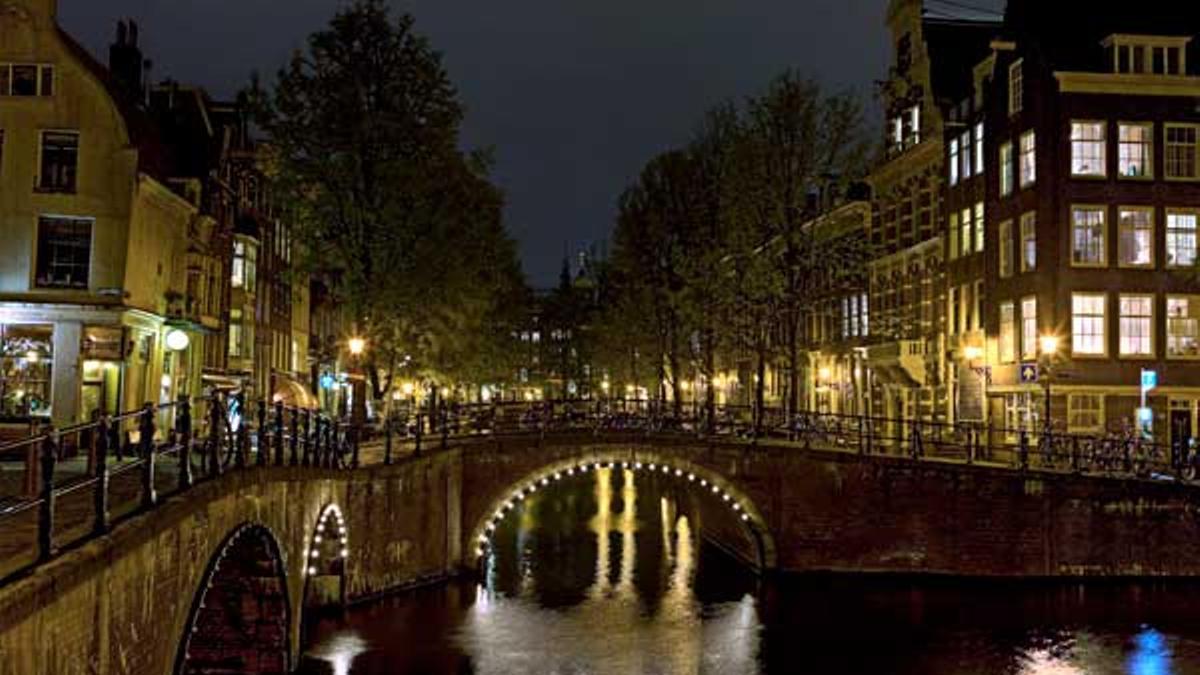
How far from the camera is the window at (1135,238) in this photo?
41.4 meters

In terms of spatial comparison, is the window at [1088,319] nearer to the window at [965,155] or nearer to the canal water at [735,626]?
the window at [965,155]

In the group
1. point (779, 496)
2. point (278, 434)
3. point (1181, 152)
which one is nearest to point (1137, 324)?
point (1181, 152)

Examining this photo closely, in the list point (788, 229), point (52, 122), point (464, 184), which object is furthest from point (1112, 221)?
point (52, 122)

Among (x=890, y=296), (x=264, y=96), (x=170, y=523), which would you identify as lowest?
(x=170, y=523)

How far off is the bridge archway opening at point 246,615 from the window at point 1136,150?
2998cm

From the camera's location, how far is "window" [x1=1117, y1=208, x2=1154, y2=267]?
136 ft

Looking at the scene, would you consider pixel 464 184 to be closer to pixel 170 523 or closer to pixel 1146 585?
pixel 1146 585

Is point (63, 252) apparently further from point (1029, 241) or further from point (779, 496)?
point (1029, 241)

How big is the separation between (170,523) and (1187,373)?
3538 cm

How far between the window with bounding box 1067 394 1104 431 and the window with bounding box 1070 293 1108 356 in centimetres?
148

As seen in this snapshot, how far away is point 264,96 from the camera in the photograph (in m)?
38.8

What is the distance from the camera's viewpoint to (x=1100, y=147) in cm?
4153

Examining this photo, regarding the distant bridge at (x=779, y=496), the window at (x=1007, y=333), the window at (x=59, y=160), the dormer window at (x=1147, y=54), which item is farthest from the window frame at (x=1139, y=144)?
the window at (x=59, y=160)

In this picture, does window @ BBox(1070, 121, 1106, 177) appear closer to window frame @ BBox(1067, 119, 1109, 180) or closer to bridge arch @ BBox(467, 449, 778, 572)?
window frame @ BBox(1067, 119, 1109, 180)
